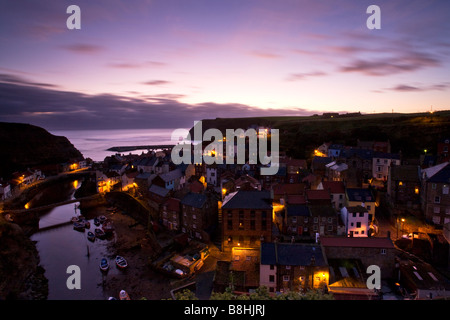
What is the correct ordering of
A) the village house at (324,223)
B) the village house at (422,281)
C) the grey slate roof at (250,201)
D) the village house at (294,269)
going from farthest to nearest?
1. the village house at (324,223)
2. the grey slate roof at (250,201)
3. the village house at (294,269)
4. the village house at (422,281)

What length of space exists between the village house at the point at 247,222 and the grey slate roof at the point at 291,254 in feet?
18.7

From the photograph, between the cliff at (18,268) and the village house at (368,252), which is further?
the cliff at (18,268)

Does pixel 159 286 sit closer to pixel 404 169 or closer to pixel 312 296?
pixel 312 296

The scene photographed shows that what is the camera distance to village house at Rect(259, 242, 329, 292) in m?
25.2

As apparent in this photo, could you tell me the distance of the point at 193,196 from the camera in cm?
4066

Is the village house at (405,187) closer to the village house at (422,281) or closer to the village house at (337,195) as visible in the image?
the village house at (337,195)

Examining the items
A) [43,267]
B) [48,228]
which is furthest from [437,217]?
[48,228]

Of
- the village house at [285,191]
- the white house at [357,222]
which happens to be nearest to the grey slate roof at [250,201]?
the village house at [285,191]

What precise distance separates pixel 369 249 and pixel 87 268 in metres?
34.3

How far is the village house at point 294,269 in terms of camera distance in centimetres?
2523

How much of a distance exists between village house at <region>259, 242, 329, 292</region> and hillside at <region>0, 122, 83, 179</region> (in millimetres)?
101006

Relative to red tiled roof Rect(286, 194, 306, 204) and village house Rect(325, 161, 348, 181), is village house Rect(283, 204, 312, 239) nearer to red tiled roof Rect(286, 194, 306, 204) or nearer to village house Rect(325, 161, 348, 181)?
red tiled roof Rect(286, 194, 306, 204)

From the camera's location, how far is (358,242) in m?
28.4

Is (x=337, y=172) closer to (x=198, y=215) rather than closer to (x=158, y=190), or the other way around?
(x=198, y=215)
